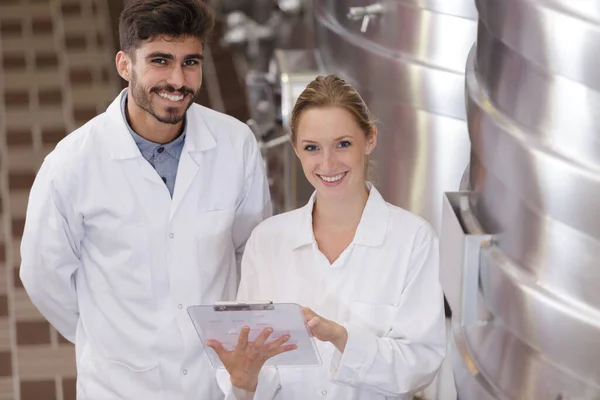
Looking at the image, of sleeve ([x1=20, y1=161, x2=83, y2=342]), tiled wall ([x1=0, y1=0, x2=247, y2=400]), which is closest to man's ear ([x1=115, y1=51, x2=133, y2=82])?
sleeve ([x1=20, y1=161, x2=83, y2=342])

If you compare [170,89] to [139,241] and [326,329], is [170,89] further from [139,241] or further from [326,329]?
[326,329]

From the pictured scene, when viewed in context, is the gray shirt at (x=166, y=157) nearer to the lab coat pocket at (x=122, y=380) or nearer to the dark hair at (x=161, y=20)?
the dark hair at (x=161, y=20)

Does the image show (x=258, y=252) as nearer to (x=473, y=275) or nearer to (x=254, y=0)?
(x=473, y=275)

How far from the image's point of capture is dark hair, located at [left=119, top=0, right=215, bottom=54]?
2088mm

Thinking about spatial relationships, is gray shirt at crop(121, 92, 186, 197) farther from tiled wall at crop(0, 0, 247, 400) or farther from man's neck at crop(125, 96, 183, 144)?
tiled wall at crop(0, 0, 247, 400)

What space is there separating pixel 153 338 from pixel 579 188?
3.55ft

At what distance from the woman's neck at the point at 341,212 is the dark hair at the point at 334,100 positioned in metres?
0.13

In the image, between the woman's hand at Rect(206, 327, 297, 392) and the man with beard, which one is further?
the man with beard

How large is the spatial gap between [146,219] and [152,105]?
247 millimetres

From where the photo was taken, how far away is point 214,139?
226cm

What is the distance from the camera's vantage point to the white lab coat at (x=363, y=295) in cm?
192

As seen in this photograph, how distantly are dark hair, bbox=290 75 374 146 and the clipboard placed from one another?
1.28 ft

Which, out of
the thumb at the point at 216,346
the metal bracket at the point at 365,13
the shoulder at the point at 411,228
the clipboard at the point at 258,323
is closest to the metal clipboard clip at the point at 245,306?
the clipboard at the point at 258,323

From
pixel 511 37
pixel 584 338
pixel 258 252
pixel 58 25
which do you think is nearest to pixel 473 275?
pixel 584 338
